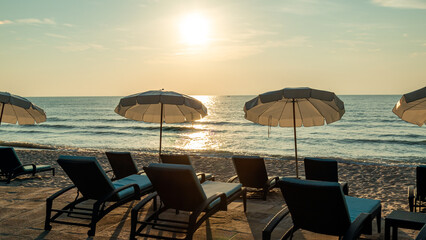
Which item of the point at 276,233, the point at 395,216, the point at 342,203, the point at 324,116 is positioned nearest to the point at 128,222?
the point at 276,233

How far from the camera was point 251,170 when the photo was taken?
710 cm

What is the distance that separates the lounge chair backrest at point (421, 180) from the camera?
601 cm

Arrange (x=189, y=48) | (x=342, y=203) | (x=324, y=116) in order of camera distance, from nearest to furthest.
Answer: (x=342, y=203), (x=324, y=116), (x=189, y=48)

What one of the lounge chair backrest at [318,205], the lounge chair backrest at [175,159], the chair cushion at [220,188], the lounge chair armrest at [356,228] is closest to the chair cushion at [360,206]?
the lounge chair armrest at [356,228]

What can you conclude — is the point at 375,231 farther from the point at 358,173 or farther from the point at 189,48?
the point at 189,48

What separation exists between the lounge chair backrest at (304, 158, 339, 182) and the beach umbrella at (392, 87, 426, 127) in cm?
135

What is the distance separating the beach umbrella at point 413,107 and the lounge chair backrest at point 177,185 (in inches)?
121

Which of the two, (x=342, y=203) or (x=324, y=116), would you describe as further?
(x=324, y=116)

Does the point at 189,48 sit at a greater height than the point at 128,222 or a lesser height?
greater

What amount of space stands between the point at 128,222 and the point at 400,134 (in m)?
32.9

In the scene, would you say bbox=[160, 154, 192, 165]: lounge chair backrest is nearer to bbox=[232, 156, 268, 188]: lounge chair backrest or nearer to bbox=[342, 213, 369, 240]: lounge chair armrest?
bbox=[232, 156, 268, 188]: lounge chair backrest

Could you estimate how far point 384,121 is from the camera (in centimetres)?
4547

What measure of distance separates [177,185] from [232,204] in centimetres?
225

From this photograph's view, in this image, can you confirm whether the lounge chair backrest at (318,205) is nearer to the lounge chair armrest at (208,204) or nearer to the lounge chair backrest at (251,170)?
the lounge chair armrest at (208,204)
